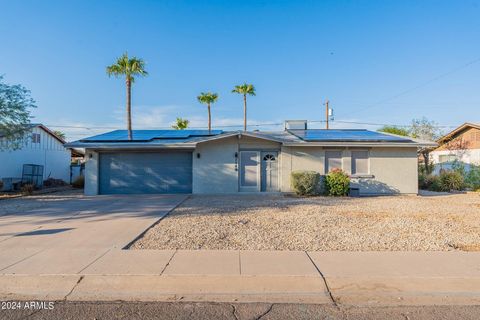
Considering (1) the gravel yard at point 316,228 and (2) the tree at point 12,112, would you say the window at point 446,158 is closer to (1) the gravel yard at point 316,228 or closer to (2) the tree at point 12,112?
(1) the gravel yard at point 316,228

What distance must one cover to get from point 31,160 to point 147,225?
20.1 m

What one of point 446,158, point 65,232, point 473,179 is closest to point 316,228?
point 65,232

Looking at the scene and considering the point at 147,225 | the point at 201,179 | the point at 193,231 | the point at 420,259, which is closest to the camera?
the point at 420,259

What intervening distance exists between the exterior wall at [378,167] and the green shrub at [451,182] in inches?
157

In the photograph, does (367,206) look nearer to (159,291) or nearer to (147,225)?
(147,225)

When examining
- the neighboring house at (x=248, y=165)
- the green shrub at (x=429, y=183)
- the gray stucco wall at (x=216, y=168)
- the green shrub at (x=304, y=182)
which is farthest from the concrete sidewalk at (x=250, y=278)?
the green shrub at (x=429, y=183)

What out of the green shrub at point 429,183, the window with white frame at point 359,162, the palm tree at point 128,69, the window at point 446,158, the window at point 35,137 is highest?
the palm tree at point 128,69

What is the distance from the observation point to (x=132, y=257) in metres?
5.30

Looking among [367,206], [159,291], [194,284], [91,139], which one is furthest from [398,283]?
[91,139]

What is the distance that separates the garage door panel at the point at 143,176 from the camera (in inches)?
640

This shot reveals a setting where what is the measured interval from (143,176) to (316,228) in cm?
1123

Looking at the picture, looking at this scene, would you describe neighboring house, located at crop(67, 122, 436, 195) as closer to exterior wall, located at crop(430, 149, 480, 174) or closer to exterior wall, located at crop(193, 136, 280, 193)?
exterior wall, located at crop(193, 136, 280, 193)

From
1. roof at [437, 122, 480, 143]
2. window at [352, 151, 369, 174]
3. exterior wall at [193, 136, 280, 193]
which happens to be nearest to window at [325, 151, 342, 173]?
window at [352, 151, 369, 174]

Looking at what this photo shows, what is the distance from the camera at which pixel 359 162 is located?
16141mm
